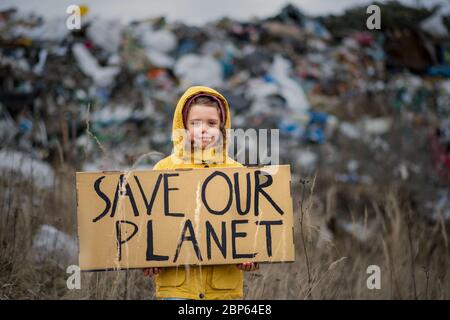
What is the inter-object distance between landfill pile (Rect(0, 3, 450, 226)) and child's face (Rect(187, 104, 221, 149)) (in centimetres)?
294

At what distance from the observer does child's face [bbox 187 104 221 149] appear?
2.08 m

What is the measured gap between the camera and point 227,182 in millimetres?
2061

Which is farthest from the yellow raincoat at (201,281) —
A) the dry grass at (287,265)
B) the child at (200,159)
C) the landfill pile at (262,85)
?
the landfill pile at (262,85)

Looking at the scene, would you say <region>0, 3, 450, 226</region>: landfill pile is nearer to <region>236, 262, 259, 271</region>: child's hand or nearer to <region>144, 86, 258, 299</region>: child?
<region>144, 86, 258, 299</region>: child

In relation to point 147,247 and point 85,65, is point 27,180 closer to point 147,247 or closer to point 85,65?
point 147,247

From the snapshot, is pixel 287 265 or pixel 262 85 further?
pixel 262 85

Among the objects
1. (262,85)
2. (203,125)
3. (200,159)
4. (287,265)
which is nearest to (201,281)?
(200,159)

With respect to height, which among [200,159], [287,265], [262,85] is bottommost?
[287,265]

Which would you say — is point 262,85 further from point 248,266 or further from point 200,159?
point 248,266

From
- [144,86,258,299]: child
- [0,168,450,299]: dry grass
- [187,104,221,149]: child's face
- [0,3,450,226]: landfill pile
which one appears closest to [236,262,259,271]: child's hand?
[144,86,258,299]: child

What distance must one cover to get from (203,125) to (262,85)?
183 inches

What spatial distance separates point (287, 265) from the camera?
3.38 meters
